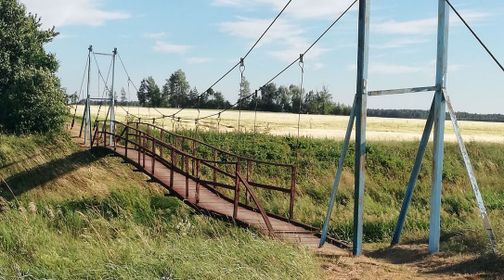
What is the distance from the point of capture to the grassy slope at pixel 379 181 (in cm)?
1817

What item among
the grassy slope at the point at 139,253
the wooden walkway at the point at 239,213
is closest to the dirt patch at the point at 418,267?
the grassy slope at the point at 139,253

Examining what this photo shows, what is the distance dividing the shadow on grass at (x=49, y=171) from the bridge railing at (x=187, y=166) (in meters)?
0.54

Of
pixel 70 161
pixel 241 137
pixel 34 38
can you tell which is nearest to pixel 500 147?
pixel 241 137

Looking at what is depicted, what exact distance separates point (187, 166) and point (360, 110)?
19.0 ft

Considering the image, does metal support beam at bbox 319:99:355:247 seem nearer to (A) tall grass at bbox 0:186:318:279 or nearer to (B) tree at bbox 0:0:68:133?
(A) tall grass at bbox 0:186:318:279

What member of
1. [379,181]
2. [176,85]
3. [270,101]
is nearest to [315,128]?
[379,181]

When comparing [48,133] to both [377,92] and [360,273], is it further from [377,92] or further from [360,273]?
[360,273]

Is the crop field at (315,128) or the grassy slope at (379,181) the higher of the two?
the crop field at (315,128)

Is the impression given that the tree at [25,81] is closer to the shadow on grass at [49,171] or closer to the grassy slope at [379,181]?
the shadow on grass at [49,171]

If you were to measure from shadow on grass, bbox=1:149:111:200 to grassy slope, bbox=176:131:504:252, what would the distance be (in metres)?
5.54

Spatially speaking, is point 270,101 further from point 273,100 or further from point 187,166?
point 187,166

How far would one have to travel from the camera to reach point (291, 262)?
6.85 m

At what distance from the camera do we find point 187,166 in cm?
1464

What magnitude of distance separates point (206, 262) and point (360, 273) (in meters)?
2.30
